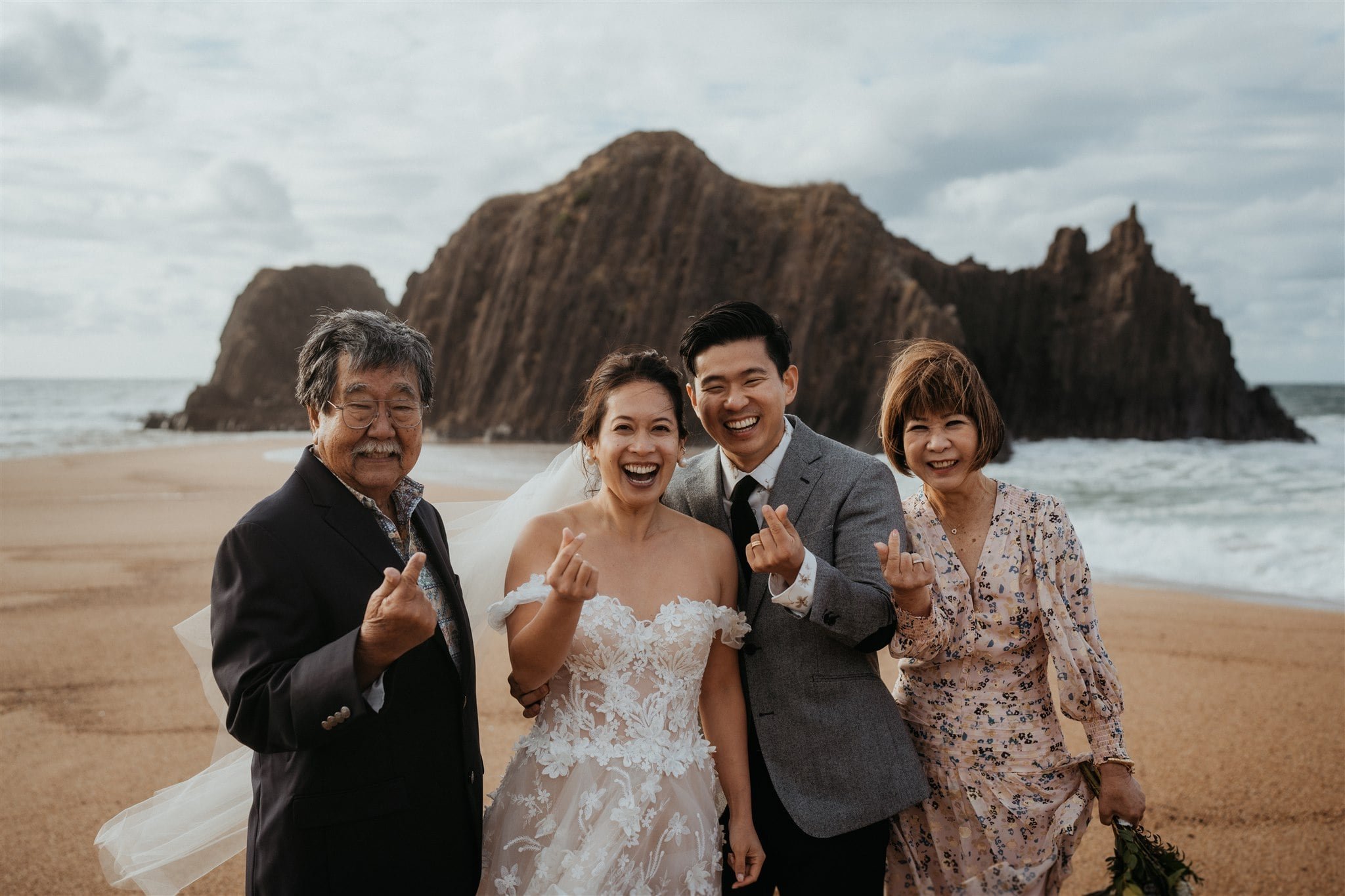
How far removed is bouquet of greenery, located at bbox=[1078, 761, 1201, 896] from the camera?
2.71 meters

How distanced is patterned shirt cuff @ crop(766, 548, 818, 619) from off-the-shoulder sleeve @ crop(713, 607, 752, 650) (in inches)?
10.0

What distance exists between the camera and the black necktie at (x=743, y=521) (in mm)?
2969

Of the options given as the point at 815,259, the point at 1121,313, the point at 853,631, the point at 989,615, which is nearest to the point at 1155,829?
the point at 989,615

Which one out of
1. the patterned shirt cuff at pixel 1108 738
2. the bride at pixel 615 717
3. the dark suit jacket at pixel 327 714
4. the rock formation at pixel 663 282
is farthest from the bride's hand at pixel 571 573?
the rock formation at pixel 663 282

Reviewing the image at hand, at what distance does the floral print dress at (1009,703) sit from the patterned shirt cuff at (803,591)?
1.29 ft

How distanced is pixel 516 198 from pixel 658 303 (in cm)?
1461

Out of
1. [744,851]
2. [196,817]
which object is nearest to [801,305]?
[744,851]

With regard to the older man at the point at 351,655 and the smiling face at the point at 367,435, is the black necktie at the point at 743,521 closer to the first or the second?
the older man at the point at 351,655

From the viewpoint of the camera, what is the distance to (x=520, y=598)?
2.56 meters

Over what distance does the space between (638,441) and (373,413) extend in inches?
30.6

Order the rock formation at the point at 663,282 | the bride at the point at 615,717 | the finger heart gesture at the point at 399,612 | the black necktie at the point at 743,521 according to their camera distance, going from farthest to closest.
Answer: the rock formation at the point at 663,282
the black necktie at the point at 743,521
the bride at the point at 615,717
the finger heart gesture at the point at 399,612

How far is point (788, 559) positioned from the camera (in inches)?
96.2

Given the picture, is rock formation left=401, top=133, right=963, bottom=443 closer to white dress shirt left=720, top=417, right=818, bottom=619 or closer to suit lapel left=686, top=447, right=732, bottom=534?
suit lapel left=686, top=447, right=732, bottom=534

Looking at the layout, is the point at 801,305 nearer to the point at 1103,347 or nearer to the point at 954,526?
the point at 1103,347
